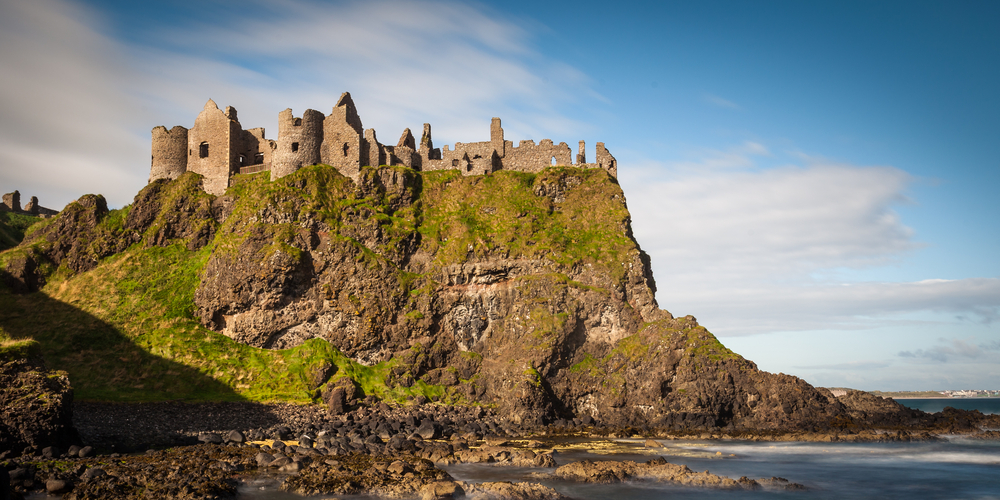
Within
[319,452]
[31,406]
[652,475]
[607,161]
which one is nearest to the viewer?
[652,475]

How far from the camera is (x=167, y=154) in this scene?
6353 centimetres

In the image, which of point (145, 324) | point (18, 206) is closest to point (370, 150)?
point (145, 324)

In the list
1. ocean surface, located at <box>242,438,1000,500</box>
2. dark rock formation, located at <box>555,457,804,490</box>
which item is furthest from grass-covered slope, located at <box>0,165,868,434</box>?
dark rock formation, located at <box>555,457,804,490</box>

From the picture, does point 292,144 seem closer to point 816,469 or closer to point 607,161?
A: point 607,161

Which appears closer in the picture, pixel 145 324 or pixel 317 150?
pixel 145 324

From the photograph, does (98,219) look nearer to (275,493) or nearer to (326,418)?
(326,418)

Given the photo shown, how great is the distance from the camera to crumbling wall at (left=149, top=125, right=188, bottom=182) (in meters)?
63.5

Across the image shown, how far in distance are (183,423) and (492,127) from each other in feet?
133

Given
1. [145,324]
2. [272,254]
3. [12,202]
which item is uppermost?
[12,202]

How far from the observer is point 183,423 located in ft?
129

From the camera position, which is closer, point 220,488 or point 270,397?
point 220,488

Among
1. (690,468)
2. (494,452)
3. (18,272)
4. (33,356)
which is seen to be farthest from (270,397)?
(690,468)

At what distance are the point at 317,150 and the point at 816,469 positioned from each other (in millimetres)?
48998

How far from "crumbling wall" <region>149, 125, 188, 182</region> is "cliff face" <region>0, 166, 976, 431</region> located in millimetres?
1513
